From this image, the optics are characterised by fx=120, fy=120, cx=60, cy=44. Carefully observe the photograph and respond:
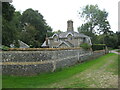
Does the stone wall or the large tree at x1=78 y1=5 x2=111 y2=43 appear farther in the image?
the large tree at x1=78 y1=5 x2=111 y2=43

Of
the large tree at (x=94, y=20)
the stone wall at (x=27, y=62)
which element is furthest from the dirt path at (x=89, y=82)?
the large tree at (x=94, y=20)

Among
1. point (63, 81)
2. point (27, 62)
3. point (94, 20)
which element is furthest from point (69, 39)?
point (63, 81)

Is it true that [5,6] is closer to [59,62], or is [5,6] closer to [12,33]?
[12,33]

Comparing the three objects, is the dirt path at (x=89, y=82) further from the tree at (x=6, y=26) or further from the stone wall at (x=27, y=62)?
the tree at (x=6, y=26)

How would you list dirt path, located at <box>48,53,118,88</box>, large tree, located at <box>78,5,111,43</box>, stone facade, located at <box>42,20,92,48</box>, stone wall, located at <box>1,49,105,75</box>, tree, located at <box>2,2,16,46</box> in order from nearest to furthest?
dirt path, located at <box>48,53,118,88</box>, stone wall, located at <box>1,49,105,75</box>, tree, located at <box>2,2,16,46</box>, stone facade, located at <box>42,20,92,48</box>, large tree, located at <box>78,5,111,43</box>

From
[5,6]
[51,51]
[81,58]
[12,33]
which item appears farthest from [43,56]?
[12,33]

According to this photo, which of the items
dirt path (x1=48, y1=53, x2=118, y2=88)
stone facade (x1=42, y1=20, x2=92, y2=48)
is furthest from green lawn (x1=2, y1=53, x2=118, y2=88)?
stone facade (x1=42, y1=20, x2=92, y2=48)

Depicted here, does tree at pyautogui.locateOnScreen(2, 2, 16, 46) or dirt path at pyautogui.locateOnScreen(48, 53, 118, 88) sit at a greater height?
tree at pyautogui.locateOnScreen(2, 2, 16, 46)

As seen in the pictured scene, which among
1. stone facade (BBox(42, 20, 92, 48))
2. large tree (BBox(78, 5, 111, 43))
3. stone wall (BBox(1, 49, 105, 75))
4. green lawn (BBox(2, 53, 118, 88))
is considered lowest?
green lawn (BBox(2, 53, 118, 88))

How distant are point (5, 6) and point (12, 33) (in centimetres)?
483

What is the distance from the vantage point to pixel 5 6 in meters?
16.9

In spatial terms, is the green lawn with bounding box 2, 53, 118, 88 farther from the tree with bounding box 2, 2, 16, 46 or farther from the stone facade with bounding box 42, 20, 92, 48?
the stone facade with bounding box 42, 20, 92, 48

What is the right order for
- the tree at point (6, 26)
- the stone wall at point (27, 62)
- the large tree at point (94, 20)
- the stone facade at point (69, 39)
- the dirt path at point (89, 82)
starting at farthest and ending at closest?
the large tree at point (94, 20) < the stone facade at point (69, 39) < the tree at point (6, 26) < the stone wall at point (27, 62) < the dirt path at point (89, 82)

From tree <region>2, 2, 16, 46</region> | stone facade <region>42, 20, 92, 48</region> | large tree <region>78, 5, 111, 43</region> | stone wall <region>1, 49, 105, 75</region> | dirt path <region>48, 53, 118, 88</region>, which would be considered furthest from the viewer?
large tree <region>78, 5, 111, 43</region>
